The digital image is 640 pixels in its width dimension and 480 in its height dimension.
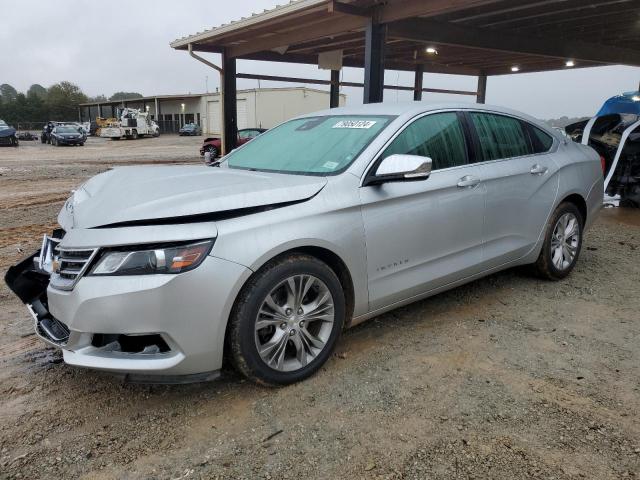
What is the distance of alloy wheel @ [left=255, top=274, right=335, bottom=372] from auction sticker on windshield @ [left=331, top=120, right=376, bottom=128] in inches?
49.0

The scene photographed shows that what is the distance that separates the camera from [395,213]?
10.7 ft

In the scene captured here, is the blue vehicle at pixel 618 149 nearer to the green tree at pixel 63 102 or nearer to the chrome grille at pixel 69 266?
the chrome grille at pixel 69 266

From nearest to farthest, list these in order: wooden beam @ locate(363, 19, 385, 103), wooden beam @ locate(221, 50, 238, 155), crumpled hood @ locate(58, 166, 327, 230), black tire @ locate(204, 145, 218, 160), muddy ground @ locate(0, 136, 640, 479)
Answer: muddy ground @ locate(0, 136, 640, 479), crumpled hood @ locate(58, 166, 327, 230), wooden beam @ locate(363, 19, 385, 103), wooden beam @ locate(221, 50, 238, 155), black tire @ locate(204, 145, 218, 160)

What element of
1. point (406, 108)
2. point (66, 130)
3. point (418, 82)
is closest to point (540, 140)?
point (406, 108)

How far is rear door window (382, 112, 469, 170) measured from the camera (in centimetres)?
346

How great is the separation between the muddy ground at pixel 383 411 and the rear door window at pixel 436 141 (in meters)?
1.20

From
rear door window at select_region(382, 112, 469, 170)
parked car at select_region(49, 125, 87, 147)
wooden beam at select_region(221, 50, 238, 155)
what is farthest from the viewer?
parked car at select_region(49, 125, 87, 147)

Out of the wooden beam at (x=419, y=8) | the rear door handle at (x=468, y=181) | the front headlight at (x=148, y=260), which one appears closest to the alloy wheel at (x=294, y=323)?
the front headlight at (x=148, y=260)

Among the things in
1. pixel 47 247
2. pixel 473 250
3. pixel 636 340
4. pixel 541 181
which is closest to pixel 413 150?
pixel 473 250

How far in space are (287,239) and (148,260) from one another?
2.31 ft

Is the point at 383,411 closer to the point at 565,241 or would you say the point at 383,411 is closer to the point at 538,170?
the point at 538,170

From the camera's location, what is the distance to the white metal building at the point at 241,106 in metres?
44.3

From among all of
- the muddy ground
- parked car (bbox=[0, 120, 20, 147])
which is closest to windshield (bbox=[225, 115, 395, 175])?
the muddy ground

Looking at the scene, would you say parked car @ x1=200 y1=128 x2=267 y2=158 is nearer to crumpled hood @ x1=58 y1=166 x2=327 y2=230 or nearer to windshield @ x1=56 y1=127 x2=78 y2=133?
crumpled hood @ x1=58 y1=166 x2=327 y2=230
